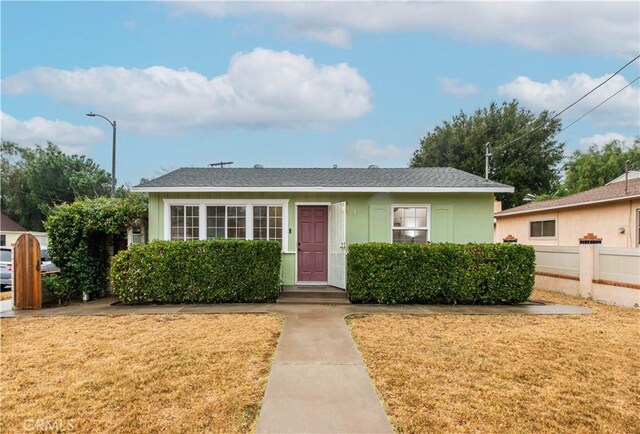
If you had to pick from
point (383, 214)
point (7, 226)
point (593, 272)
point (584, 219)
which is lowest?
point (593, 272)

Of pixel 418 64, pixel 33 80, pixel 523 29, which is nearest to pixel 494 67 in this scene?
pixel 418 64

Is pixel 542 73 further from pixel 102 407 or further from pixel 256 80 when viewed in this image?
pixel 102 407

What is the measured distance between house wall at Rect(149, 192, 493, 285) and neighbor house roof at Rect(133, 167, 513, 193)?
Result: 0.99 ft

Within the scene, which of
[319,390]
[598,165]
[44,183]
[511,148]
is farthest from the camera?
[598,165]

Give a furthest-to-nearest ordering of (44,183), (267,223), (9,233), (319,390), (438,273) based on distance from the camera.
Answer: (44,183), (9,233), (267,223), (438,273), (319,390)

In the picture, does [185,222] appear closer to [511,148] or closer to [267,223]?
[267,223]

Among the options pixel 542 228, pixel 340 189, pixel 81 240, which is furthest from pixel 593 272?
pixel 81 240

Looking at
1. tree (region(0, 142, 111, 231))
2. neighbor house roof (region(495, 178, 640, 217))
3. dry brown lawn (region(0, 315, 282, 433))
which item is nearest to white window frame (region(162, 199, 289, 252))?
dry brown lawn (region(0, 315, 282, 433))

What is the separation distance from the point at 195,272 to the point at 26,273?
11.4 ft

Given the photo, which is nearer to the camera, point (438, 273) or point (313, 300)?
point (438, 273)

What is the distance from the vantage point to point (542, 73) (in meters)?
17.8

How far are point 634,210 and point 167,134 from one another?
21510 millimetres

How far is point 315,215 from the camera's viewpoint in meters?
9.37

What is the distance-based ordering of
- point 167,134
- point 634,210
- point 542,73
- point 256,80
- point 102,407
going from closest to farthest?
point 102,407, point 634,210, point 256,80, point 542,73, point 167,134
